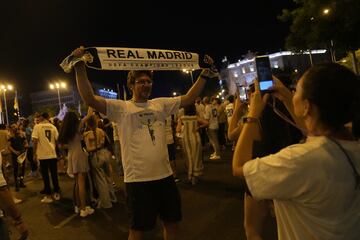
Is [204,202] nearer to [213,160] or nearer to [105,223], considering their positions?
[105,223]

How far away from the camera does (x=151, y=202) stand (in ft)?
12.4

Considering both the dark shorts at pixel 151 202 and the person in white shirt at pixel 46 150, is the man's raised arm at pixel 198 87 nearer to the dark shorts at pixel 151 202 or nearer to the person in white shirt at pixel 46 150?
the dark shorts at pixel 151 202

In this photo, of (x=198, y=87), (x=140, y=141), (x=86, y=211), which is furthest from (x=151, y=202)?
(x=86, y=211)

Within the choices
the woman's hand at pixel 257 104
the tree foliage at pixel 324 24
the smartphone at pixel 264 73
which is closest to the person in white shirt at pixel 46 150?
the smartphone at pixel 264 73

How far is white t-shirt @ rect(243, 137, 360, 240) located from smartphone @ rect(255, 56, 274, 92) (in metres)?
0.57

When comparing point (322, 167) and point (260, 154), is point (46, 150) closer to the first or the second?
point (260, 154)

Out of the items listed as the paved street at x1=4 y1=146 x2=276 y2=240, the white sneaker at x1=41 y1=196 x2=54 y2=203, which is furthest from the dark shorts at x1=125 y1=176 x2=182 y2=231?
the white sneaker at x1=41 y1=196 x2=54 y2=203

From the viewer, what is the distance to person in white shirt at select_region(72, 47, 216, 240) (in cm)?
375

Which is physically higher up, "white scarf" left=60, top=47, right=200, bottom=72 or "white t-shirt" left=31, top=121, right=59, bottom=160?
"white scarf" left=60, top=47, right=200, bottom=72

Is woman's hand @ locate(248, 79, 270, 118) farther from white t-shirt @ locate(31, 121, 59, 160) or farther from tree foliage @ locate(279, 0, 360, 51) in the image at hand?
tree foliage @ locate(279, 0, 360, 51)

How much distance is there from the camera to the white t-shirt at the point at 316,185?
1611 mm

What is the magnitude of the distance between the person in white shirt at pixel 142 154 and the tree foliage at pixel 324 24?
18.6 meters

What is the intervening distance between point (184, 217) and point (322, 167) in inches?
205

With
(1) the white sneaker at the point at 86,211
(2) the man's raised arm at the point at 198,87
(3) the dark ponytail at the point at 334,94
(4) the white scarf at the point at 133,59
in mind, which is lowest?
(1) the white sneaker at the point at 86,211
